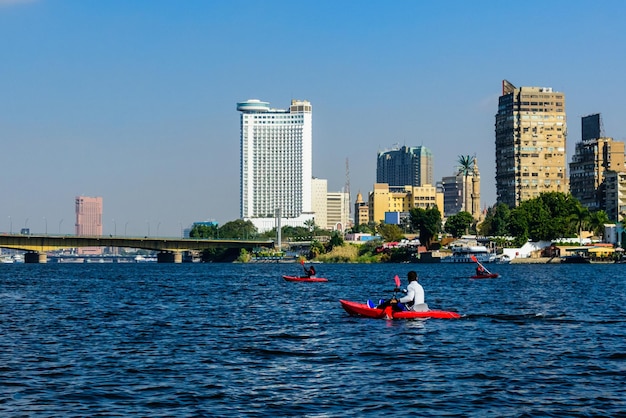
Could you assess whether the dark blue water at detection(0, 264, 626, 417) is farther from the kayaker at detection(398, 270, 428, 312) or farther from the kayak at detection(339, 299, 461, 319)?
the kayaker at detection(398, 270, 428, 312)

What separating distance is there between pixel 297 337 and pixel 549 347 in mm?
11014

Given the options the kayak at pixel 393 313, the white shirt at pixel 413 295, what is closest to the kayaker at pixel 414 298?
the white shirt at pixel 413 295

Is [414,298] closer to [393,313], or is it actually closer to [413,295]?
[413,295]

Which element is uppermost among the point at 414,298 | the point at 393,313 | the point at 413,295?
the point at 413,295

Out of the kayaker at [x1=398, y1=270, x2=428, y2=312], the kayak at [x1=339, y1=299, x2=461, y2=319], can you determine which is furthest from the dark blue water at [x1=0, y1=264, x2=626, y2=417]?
the kayaker at [x1=398, y1=270, x2=428, y2=312]

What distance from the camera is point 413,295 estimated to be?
5106 centimetres

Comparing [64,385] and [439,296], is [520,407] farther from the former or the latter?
[439,296]

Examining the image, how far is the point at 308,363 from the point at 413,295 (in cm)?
1610

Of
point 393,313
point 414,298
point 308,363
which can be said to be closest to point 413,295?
point 414,298

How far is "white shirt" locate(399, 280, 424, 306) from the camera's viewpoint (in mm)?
50784

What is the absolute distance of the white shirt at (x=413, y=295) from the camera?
50784 millimetres

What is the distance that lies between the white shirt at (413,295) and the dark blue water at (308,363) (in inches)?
56.0

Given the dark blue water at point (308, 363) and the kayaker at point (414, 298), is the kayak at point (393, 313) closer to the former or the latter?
the kayaker at point (414, 298)

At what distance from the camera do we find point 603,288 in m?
96.7
